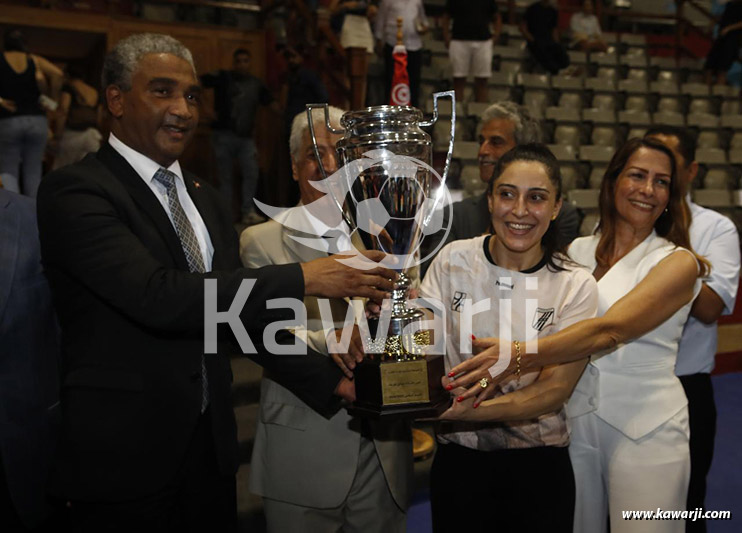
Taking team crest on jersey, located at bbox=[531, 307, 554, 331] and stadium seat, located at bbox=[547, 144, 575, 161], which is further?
stadium seat, located at bbox=[547, 144, 575, 161]

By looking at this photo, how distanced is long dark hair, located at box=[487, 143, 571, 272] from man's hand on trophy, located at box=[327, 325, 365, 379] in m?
0.53

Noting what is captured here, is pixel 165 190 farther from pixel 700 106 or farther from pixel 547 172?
pixel 700 106

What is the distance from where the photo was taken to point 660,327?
1.96 metres

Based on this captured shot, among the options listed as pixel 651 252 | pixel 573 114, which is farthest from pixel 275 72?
pixel 651 252

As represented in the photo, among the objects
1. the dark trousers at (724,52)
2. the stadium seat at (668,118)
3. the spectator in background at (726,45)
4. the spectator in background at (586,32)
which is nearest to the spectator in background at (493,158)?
the stadium seat at (668,118)

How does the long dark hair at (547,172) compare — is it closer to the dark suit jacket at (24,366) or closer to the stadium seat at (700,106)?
the dark suit jacket at (24,366)

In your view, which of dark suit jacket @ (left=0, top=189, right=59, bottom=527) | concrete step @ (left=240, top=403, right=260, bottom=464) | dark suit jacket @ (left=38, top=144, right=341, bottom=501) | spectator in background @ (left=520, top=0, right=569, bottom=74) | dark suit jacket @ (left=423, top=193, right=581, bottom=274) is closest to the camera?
dark suit jacket @ (left=38, top=144, right=341, bottom=501)

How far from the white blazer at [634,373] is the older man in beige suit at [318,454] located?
1.74 ft

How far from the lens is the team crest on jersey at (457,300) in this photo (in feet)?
5.74

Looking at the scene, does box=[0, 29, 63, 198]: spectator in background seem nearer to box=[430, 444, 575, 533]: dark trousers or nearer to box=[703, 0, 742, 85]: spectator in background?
box=[430, 444, 575, 533]: dark trousers

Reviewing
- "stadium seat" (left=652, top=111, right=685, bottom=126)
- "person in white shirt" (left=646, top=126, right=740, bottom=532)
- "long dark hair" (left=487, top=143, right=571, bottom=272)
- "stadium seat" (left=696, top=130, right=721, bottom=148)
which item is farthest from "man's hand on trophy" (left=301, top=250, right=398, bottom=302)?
"stadium seat" (left=696, top=130, right=721, bottom=148)

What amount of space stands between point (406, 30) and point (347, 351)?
5.52 m

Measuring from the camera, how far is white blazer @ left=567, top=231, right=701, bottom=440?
189 centimetres

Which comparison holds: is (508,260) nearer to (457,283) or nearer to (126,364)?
(457,283)
